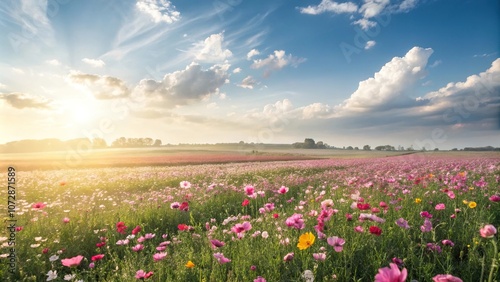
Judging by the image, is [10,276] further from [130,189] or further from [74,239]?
[130,189]

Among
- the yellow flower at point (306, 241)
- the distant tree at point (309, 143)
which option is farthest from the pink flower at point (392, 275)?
the distant tree at point (309, 143)

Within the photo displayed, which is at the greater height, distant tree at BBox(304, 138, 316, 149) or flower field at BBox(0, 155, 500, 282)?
distant tree at BBox(304, 138, 316, 149)

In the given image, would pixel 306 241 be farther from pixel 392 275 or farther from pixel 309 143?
pixel 309 143

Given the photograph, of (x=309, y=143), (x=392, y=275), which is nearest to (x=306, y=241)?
(x=392, y=275)

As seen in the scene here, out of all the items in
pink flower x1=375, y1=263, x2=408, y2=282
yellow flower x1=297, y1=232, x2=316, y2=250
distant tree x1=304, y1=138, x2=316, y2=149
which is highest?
distant tree x1=304, y1=138, x2=316, y2=149

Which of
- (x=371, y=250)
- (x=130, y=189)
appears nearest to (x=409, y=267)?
(x=371, y=250)

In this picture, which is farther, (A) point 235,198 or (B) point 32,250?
(A) point 235,198

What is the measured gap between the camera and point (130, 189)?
11977 millimetres

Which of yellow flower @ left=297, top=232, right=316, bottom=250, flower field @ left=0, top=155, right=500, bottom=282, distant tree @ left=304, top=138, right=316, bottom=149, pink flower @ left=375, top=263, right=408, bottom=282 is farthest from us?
distant tree @ left=304, top=138, right=316, bottom=149

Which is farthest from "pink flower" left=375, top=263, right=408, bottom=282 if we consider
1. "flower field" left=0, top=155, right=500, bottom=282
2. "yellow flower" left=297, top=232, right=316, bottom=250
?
"yellow flower" left=297, top=232, right=316, bottom=250

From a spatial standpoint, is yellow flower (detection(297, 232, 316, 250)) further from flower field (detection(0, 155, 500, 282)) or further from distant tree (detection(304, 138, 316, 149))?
distant tree (detection(304, 138, 316, 149))

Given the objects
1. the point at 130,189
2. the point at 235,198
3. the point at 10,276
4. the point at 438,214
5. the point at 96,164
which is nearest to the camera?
the point at 10,276

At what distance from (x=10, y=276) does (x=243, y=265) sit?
113 inches

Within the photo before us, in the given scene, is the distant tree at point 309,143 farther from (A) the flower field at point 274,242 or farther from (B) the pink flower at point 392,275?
(B) the pink flower at point 392,275
